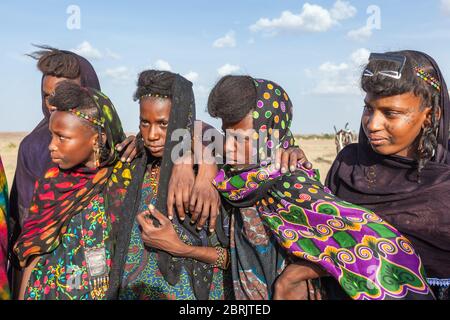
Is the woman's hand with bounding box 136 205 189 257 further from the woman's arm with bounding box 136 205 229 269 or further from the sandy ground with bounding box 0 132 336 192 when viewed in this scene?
the sandy ground with bounding box 0 132 336 192

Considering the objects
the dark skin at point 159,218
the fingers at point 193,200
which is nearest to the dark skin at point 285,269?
the fingers at point 193,200

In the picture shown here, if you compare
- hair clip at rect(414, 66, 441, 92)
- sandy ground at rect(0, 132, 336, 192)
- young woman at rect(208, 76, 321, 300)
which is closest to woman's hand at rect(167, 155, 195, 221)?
young woman at rect(208, 76, 321, 300)

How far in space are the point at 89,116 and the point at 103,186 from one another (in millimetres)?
433

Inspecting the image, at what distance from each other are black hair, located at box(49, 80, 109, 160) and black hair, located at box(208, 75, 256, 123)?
0.73 m

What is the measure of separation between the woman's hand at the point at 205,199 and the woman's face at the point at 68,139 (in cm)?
73

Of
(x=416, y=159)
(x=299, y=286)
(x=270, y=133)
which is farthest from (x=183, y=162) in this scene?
(x=416, y=159)

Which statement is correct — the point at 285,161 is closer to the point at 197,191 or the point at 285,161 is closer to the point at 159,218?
the point at 197,191

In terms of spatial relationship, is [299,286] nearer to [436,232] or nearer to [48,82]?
[436,232]

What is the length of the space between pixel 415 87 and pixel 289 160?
0.76 metres

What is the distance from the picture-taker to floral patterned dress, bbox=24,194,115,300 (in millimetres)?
2740

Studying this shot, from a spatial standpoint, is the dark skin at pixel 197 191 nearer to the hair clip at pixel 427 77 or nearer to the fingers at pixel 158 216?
the fingers at pixel 158 216

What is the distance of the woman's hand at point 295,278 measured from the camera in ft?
8.06

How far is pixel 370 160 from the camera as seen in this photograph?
2764mm

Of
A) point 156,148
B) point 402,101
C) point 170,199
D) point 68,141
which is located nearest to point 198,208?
point 170,199
